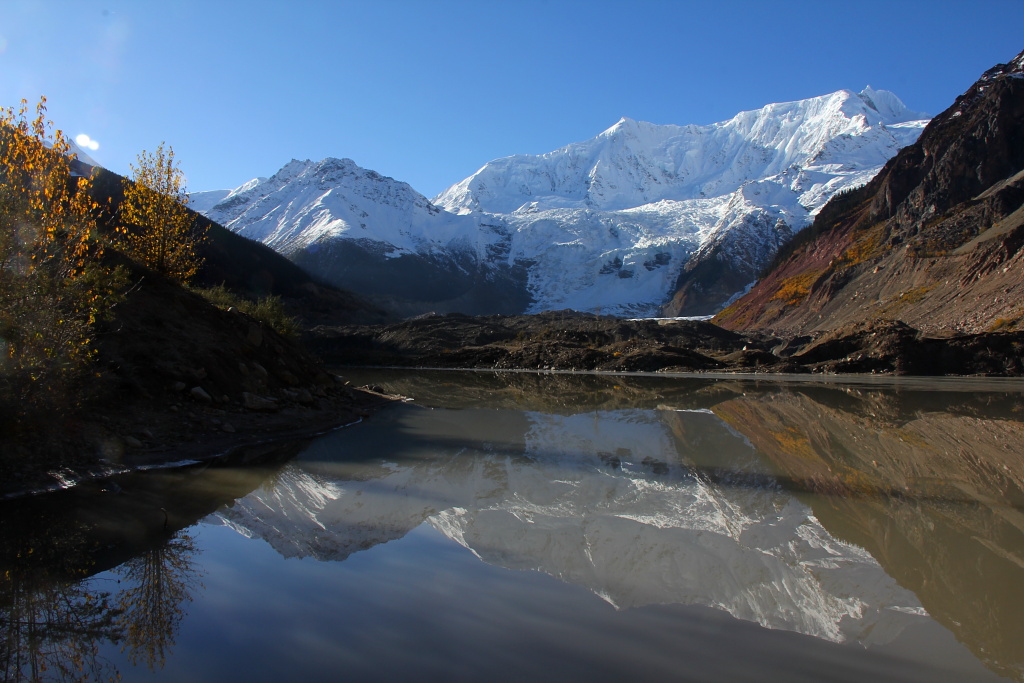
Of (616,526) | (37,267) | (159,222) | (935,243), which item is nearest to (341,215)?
(935,243)

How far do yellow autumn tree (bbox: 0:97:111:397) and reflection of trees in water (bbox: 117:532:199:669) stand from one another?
3185 millimetres

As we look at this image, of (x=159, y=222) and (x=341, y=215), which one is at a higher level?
(x=341, y=215)

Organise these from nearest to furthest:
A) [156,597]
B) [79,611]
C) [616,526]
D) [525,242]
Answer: [79,611] → [156,597] → [616,526] → [525,242]

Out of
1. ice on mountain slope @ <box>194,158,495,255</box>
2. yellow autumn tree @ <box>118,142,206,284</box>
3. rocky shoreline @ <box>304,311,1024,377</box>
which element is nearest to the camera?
yellow autumn tree @ <box>118,142,206,284</box>

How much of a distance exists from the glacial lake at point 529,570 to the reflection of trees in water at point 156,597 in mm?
17

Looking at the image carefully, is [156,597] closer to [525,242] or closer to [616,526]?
[616,526]

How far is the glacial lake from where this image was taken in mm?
3367

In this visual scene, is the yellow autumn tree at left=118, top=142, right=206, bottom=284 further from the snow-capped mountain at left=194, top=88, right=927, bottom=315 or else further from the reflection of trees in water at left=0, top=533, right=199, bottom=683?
the snow-capped mountain at left=194, top=88, right=927, bottom=315

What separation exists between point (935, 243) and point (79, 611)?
188ft

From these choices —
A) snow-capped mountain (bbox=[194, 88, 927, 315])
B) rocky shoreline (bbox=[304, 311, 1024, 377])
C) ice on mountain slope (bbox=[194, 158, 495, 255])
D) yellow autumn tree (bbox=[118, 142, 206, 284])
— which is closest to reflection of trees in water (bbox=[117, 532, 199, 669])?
yellow autumn tree (bbox=[118, 142, 206, 284])

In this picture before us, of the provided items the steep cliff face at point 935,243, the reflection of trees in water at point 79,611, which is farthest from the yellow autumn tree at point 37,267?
the steep cliff face at point 935,243

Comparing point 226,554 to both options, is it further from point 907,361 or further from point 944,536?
point 907,361

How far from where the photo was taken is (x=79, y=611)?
12.5 feet

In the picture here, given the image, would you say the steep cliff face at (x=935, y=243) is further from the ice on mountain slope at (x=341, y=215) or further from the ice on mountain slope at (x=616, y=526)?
the ice on mountain slope at (x=341, y=215)
